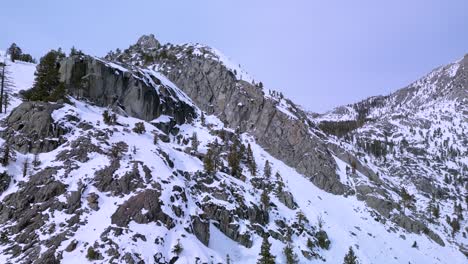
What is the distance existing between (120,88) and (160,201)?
43.5 metres

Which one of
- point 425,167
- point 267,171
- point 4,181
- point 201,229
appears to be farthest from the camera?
point 425,167

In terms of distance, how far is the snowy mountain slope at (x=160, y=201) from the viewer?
44750mm

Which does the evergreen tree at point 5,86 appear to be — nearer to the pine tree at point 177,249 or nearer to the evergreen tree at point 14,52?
the evergreen tree at point 14,52

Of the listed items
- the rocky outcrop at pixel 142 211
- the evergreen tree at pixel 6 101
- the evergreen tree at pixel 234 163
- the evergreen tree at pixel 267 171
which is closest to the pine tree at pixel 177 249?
the rocky outcrop at pixel 142 211

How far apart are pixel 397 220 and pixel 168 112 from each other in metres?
57.7

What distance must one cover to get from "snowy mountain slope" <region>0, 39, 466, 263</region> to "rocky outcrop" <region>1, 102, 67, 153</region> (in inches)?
11.3

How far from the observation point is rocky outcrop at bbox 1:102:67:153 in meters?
54.6

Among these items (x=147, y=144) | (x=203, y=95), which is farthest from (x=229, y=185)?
(x=203, y=95)

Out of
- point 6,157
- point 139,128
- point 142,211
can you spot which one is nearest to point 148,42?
point 139,128

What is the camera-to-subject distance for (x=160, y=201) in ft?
166

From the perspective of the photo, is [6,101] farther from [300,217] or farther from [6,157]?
[300,217]

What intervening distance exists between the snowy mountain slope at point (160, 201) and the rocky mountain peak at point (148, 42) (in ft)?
150

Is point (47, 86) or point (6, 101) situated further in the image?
point (47, 86)

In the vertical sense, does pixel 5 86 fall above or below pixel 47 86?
below
